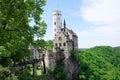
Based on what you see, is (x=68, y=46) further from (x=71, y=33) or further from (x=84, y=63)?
(x=84, y=63)

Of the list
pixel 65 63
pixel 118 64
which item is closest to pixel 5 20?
pixel 65 63

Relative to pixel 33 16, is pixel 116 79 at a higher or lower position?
lower

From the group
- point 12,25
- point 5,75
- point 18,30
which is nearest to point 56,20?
point 5,75

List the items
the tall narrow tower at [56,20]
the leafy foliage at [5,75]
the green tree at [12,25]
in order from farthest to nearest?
1. the tall narrow tower at [56,20]
2. the leafy foliage at [5,75]
3. the green tree at [12,25]

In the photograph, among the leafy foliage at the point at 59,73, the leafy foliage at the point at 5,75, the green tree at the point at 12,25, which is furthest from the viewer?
the leafy foliage at the point at 59,73

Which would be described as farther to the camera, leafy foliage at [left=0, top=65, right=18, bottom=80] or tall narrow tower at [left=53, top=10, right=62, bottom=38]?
tall narrow tower at [left=53, top=10, right=62, bottom=38]

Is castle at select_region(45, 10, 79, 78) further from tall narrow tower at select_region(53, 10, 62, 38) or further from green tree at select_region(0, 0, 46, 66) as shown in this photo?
green tree at select_region(0, 0, 46, 66)

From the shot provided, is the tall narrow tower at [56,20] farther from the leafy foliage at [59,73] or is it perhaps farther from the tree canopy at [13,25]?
the tree canopy at [13,25]

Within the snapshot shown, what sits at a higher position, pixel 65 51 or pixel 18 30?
pixel 18 30

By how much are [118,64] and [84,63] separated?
4606 cm

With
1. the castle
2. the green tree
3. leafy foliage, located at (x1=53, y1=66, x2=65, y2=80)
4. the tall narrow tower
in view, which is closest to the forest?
the green tree

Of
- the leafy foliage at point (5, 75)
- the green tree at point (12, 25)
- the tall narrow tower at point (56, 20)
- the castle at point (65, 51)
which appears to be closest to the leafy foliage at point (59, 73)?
the castle at point (65, 51)

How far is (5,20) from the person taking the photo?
27375mm

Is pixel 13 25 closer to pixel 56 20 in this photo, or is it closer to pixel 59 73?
pixel 59 73
